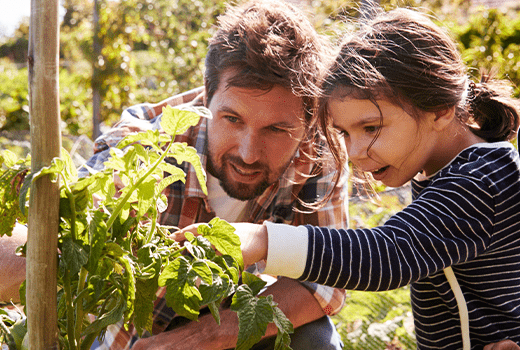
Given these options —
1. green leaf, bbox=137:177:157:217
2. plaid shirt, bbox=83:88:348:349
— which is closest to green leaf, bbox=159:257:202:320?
green leaf, bbox=137:177:157:217

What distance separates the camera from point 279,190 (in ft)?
5.96

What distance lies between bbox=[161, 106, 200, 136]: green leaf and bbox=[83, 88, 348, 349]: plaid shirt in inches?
35.5

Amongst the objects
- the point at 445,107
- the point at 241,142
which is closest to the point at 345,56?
the point at 445,107

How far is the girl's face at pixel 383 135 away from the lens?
1238 millimetres

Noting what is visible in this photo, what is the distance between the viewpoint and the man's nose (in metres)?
1.53

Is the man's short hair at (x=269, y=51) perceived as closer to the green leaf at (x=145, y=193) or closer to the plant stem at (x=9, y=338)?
the green leaf at (x=145, y=193)

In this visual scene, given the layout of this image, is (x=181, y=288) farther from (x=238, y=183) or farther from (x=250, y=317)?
(x=238, y=183)

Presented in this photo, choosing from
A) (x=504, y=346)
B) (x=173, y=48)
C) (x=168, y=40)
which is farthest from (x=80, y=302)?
(x=168, y=40)

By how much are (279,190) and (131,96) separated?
4.10m

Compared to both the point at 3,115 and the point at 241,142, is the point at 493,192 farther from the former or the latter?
the point at 3,115

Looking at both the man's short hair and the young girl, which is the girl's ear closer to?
the young girl

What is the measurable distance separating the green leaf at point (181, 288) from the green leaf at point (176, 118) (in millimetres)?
199

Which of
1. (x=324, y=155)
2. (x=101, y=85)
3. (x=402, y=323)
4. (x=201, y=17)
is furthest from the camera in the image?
(x=201, y=17)

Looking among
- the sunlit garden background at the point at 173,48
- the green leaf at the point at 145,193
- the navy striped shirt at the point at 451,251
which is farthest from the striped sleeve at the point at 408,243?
the sunlit garden background at the point at 173,48
